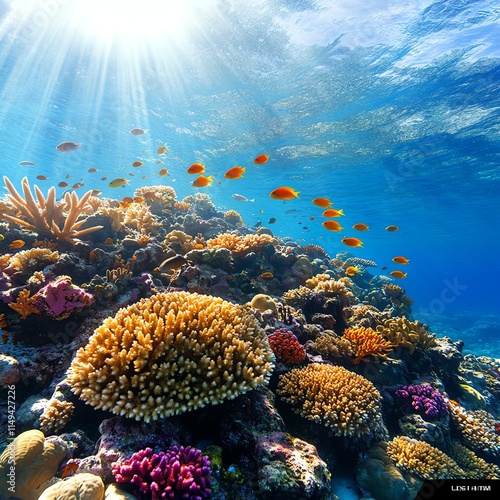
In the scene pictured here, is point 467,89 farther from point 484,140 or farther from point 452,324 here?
point 452,324

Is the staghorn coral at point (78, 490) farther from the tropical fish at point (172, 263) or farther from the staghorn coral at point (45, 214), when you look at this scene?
the staghorn coral at point (45, 214)

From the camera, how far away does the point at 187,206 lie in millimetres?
13766

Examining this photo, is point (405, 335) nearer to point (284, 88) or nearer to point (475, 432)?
point (475, 432)

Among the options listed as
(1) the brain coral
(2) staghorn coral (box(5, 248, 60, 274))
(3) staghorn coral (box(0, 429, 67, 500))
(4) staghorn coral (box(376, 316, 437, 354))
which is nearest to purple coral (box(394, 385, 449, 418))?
(4) staghorn coral (box(376, 316, 437, 354))

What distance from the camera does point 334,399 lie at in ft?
13.2

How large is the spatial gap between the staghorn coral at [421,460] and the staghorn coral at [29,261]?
288 inches

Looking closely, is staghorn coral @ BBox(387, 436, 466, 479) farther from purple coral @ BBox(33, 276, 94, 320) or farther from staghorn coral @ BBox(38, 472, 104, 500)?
purple coral @ BBox(33, 276, 94, 320)

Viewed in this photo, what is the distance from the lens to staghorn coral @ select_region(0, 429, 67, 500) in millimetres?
2713

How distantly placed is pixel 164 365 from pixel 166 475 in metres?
1.00

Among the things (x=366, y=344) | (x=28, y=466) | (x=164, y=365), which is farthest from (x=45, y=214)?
(x=366, y=344)

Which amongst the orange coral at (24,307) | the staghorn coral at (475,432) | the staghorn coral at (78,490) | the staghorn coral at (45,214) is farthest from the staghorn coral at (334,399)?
the staghorn coral at (45,214)

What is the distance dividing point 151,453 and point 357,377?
3377 mm

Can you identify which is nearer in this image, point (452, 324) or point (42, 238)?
point (42, 238)

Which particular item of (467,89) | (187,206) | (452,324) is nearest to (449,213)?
(452,324)
